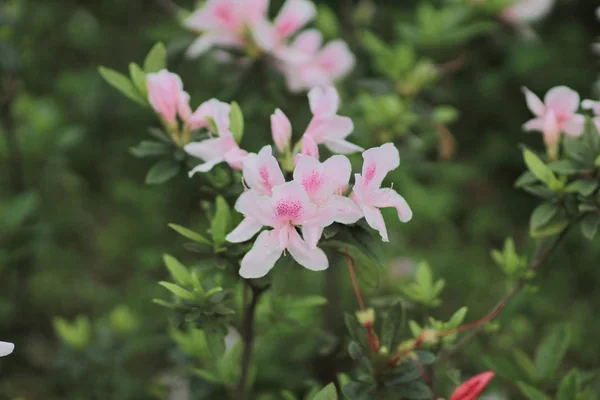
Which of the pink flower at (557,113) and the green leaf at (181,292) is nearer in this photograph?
the green leaf at (181,292)

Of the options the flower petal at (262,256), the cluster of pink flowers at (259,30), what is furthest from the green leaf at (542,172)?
the cluster of pink flowers at (259,30)

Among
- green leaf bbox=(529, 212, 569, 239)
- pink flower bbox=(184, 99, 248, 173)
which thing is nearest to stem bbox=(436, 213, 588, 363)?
green leaf bbox=(529, 212, 569, 239)

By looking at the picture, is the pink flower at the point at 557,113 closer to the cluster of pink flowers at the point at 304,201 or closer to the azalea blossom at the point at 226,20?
the cluster of pink flowers at the point at 304,201

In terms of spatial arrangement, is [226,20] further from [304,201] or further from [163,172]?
[304,201]

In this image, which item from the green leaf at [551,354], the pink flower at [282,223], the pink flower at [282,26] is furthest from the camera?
the pink flower at [282,26]

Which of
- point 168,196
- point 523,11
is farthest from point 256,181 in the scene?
point 168,196

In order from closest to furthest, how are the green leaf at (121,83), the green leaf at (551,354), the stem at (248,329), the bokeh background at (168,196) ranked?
1. the stem at (248,329)
2. the green leaf at (121,83)
3. the green leaf at (551,354)
4. the bokeh background at (168,196)

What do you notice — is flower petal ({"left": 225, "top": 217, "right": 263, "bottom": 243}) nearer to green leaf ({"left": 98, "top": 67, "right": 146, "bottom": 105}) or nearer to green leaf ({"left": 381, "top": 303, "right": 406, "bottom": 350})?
green leaf ({"left": 381, "top": 303, "right": 406, "bottom": 350})
